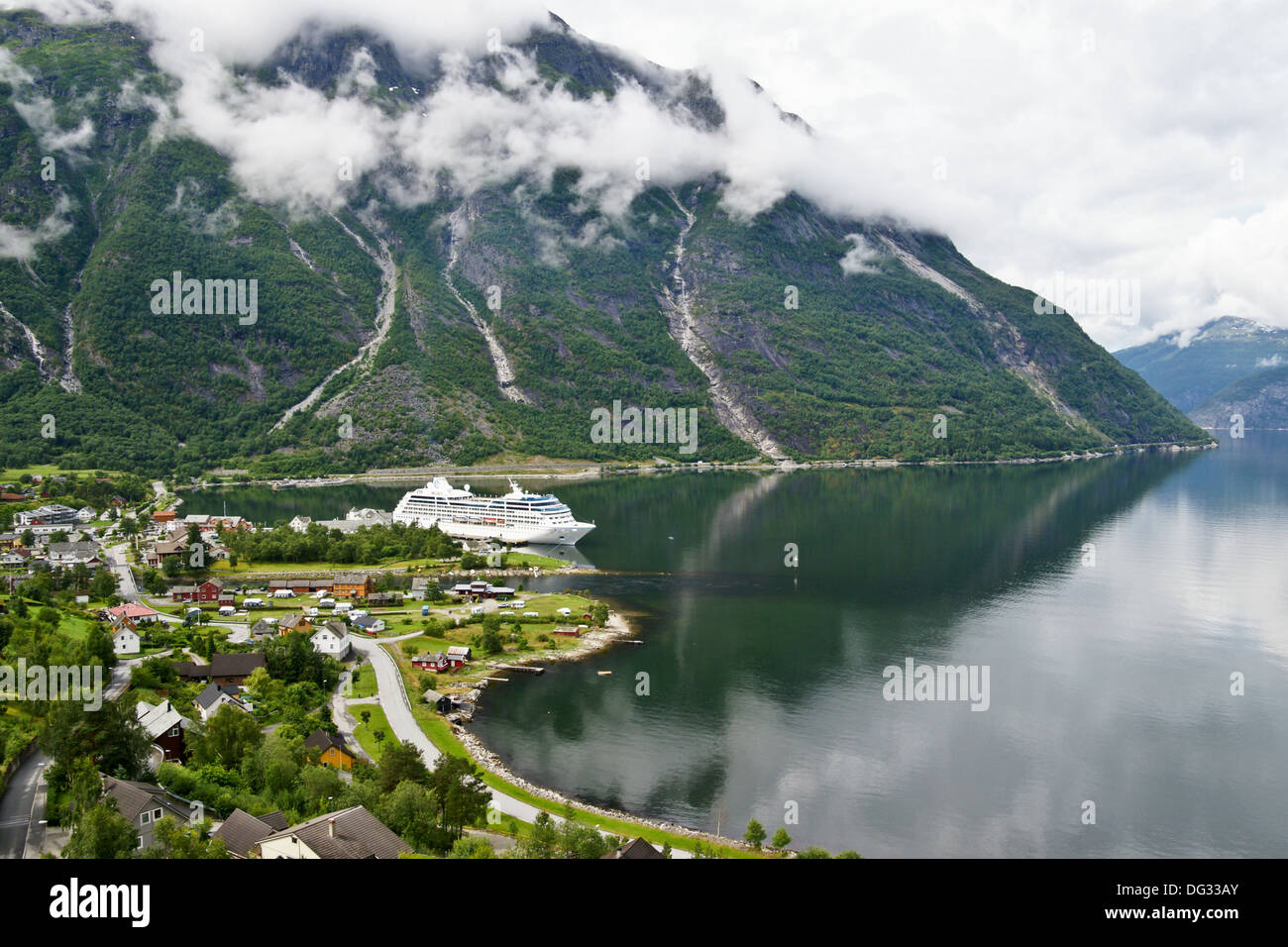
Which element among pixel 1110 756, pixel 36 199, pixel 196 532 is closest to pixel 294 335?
pixel 36 199

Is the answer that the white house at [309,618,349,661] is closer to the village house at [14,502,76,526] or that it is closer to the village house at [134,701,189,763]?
the village house at [134,701,189,763]

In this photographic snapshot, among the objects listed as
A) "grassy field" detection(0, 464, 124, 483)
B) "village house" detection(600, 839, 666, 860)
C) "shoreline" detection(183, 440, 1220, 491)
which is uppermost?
"grassy field" detection(0, 464, 124, 483)

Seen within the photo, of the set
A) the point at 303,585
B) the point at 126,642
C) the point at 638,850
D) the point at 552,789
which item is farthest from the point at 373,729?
the point at 303,585

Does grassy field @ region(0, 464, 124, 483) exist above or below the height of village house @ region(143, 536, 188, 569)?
above
